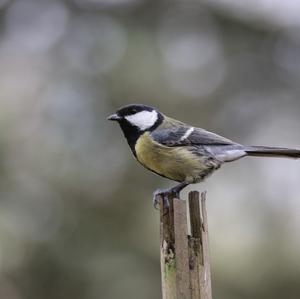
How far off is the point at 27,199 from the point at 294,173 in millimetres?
1970

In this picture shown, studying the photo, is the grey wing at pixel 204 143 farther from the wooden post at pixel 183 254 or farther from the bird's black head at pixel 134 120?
the wooden post at pixel 183 254

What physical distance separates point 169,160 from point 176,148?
66mm

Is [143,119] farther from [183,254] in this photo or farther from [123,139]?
[123,139]

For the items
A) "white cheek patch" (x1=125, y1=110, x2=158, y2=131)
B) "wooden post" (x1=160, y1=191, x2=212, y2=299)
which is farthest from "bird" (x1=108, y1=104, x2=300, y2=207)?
"wooden post" (x1=160, y1=191, x2=212, y2=299)

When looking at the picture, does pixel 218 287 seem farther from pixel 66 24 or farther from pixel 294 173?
pixel 66 24

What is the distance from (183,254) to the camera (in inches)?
75.3

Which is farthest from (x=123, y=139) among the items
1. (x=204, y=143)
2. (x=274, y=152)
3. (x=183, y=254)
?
(x=183, y=254)

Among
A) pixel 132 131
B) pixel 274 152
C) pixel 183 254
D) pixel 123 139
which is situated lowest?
pixel 183 254

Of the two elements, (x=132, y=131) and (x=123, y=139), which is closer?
(x=132, y=131)

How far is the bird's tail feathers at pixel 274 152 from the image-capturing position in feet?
8.34

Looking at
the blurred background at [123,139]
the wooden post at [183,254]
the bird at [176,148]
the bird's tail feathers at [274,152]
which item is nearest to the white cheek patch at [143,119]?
the bird at [176,148]

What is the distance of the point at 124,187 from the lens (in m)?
5.04

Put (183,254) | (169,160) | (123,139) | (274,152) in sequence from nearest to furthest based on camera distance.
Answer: (183,254) → (274,152) → (169,160) → (123,139)

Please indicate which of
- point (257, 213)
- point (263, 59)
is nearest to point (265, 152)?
point (257, 213)
